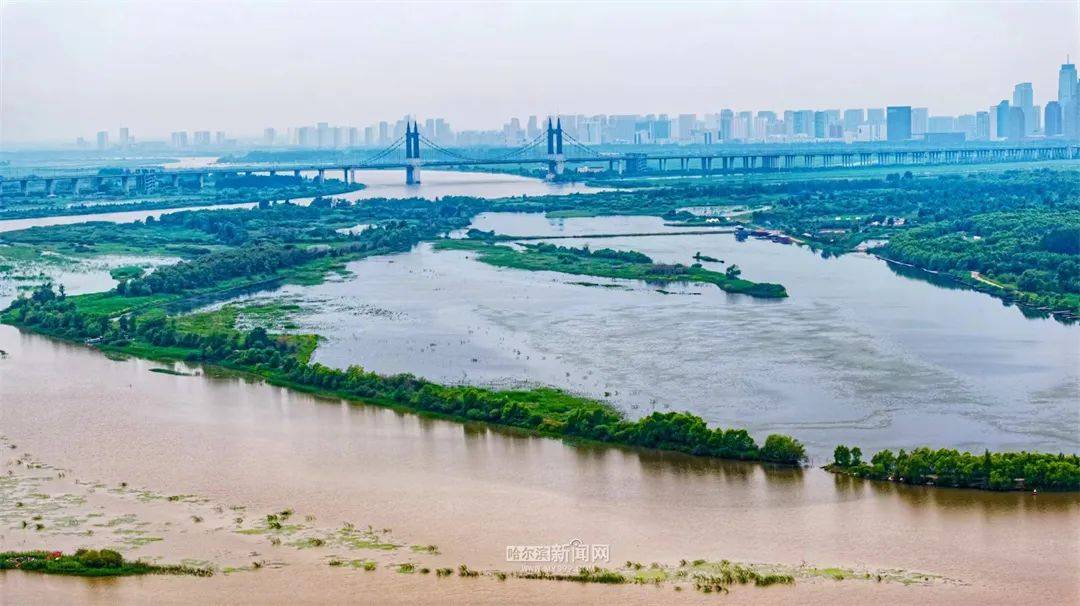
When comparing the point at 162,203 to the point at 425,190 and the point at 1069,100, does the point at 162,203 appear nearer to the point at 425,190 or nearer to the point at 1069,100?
the point at 425,190

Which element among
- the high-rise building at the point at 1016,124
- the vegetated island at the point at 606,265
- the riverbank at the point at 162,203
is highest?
the high-rise building at the point at 1016,124

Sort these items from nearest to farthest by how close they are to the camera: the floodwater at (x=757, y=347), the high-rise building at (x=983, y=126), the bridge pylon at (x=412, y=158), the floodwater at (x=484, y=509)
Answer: the floodwater at (x=484, y=509) → the floodwater at (x=757, y=347) → the bridge pylon at (x=412, y=158) → the high-rise building at (x=983, y=126)

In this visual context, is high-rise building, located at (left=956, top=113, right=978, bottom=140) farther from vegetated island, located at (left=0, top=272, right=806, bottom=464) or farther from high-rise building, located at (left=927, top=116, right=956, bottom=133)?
vegetated island, located at (left=0, top=272, right=806, bottom=464)

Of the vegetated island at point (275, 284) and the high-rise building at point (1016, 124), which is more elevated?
the high-rise building at point (1016, 124)

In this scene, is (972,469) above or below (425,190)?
below

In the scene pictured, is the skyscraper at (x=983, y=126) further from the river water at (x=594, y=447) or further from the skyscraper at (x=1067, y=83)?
the river water at (x=594, y=447)

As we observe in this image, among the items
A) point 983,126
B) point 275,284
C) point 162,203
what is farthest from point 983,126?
point 275,284

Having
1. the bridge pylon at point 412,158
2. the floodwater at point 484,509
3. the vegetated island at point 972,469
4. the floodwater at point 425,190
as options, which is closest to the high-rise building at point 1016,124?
the floodwater at point 425,190
